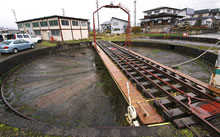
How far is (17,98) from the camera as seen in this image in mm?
6312

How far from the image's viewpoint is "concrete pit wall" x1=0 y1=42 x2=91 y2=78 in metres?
9.94

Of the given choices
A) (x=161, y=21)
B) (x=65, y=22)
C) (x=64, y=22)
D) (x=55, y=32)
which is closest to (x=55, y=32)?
(x=55, y=32)

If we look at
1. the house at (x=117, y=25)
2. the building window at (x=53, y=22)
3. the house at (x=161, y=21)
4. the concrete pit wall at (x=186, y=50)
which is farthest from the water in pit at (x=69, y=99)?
the house at (x=117, y=25)

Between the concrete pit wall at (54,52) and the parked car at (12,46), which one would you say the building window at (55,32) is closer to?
the concrete pit wall at (54,52)

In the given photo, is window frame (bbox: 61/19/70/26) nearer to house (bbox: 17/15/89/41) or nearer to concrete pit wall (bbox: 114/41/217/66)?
house (bbox: 17/15/89/41)

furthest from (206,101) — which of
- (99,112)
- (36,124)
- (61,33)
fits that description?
(61,33)

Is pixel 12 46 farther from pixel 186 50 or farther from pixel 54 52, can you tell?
pixel 186 50

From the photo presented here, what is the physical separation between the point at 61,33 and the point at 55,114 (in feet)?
84.9

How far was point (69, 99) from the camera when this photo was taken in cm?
609

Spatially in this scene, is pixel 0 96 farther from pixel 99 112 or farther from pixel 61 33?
pixel 61 33

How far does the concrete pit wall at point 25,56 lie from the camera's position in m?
9.94

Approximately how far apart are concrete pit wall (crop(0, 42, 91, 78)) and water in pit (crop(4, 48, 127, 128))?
73.2 inches

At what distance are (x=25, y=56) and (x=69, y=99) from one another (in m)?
11.5

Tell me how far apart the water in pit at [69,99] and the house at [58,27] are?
20.6m
